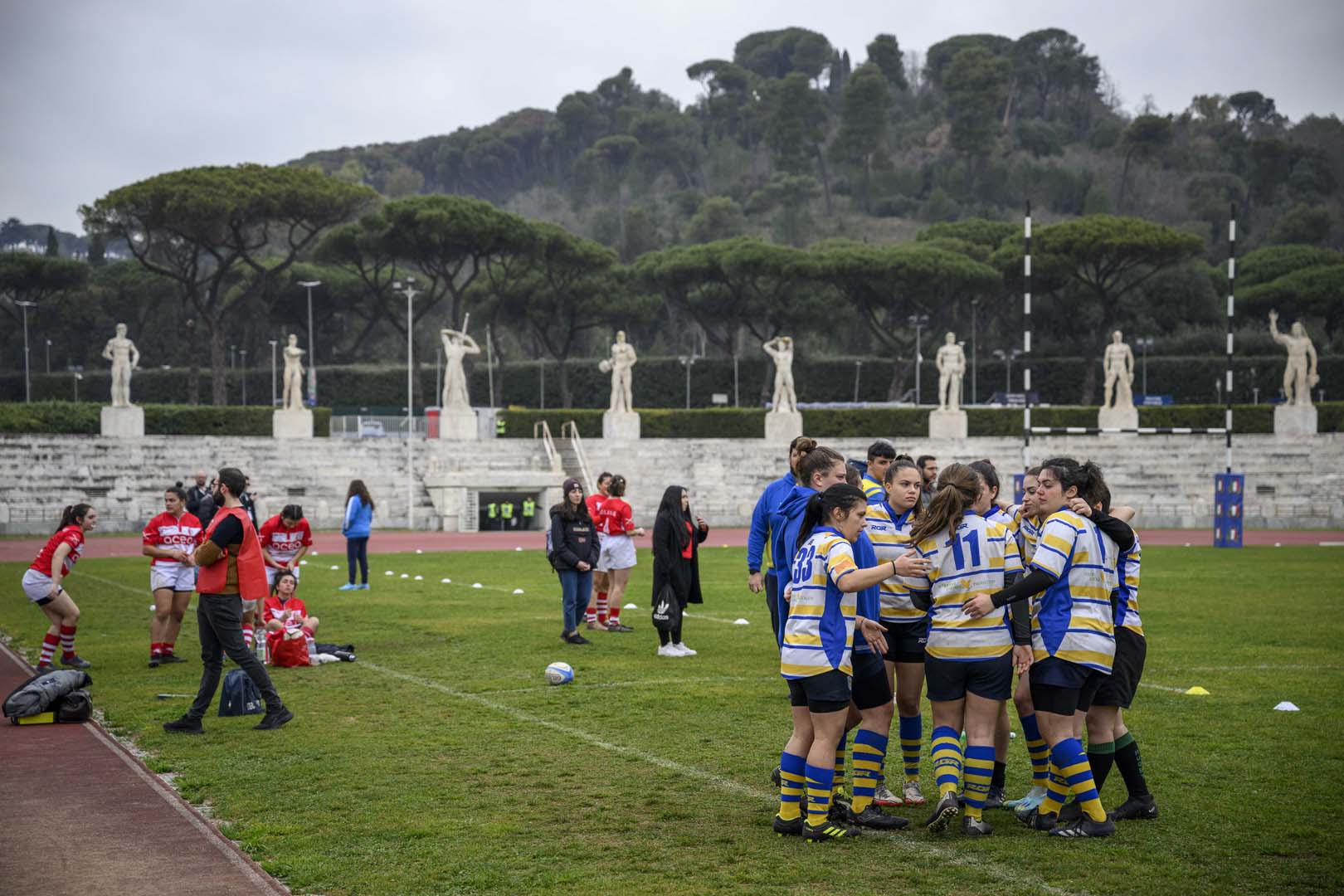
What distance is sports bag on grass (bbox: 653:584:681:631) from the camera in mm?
12812

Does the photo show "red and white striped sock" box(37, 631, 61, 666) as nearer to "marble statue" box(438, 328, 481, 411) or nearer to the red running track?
the red running track

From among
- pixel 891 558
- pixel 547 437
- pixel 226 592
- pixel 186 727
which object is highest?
pixel 547 437

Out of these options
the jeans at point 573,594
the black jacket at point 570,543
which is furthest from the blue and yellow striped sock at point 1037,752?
the jeans at point 573,594

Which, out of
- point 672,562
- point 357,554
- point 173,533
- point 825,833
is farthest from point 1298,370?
point 825,833

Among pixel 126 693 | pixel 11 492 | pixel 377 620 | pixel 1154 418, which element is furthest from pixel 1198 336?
pixel 126 693

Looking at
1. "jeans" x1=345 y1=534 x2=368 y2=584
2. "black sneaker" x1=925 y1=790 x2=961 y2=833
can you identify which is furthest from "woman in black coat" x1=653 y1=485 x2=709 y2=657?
"jeans" x1=345 y1=534 x2=368 y2=584

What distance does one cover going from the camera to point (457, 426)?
41.3m

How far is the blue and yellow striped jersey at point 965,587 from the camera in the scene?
21.4ft

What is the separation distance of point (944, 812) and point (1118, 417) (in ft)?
122

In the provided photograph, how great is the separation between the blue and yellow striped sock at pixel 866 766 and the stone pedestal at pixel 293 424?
3599 centimetres

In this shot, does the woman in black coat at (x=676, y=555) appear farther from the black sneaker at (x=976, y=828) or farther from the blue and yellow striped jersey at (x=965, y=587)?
the black sneaker at (x=976, y=828)

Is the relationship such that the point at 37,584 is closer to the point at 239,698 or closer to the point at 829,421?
the point at 239,698

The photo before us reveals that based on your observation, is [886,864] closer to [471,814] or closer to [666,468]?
[471,814]

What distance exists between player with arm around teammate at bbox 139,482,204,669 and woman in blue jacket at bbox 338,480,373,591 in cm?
738
